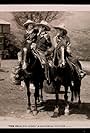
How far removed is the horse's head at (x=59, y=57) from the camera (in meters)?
3.09

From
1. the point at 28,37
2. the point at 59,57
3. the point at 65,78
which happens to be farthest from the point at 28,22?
the point at 65,78

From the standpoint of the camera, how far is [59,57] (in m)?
3.10

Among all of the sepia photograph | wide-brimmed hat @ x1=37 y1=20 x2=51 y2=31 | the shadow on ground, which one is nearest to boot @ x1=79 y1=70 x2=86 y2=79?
the sepia photograph

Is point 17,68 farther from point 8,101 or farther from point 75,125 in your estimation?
point 75,125

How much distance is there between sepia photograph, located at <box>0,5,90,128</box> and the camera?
122 inches

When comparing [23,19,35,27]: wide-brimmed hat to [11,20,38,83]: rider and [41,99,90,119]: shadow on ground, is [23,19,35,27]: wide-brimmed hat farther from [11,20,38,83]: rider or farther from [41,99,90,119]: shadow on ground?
[41,99,90,119]: shadow on ground

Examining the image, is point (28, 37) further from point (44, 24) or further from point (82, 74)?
point (82, 74)

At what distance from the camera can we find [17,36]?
3.11 meters

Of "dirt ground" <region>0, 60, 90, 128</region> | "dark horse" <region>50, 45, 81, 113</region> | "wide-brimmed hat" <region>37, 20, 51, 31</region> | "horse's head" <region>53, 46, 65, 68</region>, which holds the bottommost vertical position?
"dirt ground" <region>0, 60, 90, 128</region>

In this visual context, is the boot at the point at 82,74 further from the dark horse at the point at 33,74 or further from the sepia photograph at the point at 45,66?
the dark horse at the point at 33,74

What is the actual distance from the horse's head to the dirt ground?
0.11 m
